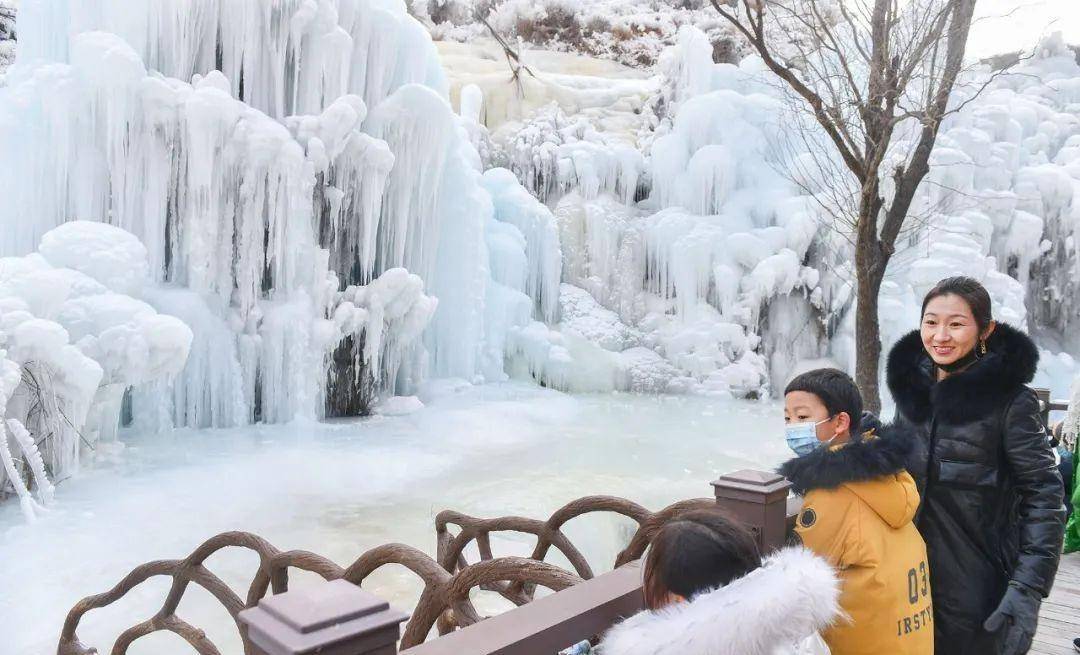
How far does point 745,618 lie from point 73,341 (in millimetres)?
7169

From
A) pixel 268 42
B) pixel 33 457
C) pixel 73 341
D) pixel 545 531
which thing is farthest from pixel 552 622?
pixel 268 42

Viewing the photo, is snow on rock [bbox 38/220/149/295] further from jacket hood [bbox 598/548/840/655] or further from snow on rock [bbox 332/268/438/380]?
jacket hood [bbox 598/548/840/655]

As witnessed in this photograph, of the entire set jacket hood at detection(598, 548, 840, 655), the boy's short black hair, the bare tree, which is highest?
the bare tree

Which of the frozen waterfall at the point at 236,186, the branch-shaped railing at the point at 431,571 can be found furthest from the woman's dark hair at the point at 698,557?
the frozen waterfall at the point at 236,186

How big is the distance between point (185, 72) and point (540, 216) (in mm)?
6790

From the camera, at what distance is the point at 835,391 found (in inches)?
73.5

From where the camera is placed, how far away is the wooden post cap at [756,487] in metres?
2.14

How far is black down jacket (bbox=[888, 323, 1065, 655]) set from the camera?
191 centimetres

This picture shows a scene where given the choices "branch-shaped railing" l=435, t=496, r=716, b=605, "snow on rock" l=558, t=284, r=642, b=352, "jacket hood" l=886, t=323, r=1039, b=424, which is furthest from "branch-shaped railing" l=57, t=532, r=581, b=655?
"snow on rock" l=558, t=284, r=642, b=352

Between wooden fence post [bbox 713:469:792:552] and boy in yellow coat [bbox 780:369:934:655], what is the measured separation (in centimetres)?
34

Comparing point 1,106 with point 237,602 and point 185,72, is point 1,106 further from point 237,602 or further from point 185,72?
point 237,602

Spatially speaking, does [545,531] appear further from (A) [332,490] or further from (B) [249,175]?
(B) [249,175]

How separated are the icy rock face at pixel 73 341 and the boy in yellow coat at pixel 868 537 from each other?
5.79 m

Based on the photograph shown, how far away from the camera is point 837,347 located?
1345cm
